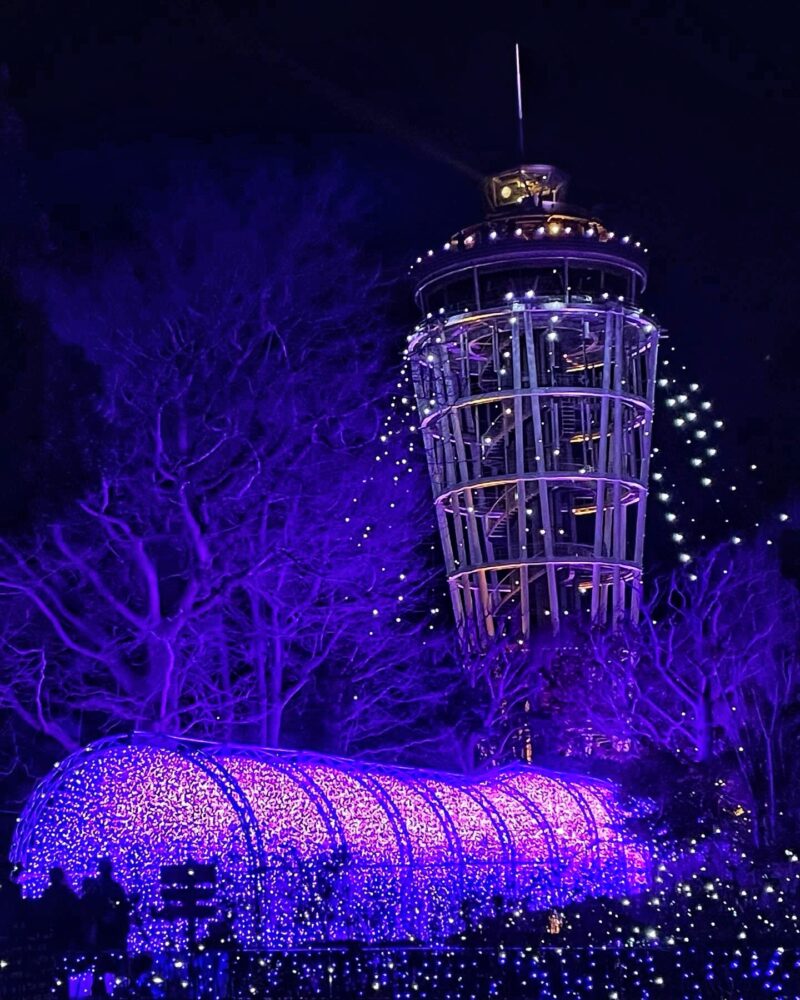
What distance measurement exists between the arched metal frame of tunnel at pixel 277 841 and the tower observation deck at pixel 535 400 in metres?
23.9

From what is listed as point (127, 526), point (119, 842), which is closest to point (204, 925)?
point (119, 842)

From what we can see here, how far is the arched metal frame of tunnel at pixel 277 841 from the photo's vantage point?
16828mm

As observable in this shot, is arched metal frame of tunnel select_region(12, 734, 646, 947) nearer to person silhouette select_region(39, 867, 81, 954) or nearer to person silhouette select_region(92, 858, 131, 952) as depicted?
person silhouette select_region(92, 858, 131, 952)

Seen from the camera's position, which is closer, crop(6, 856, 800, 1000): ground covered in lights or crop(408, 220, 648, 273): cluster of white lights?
crop(6, 856, 800, 1000): ground covered in lights

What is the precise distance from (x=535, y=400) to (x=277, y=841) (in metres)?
28.7

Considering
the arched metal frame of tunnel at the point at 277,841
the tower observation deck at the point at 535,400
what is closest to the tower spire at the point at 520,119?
the tower observation deck at the point at 535,400

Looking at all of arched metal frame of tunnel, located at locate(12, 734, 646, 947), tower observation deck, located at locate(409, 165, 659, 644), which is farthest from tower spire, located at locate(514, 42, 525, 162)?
arched metal frame of tunnel, located at locate(12, 734, 646, 947)

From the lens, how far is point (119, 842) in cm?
1689

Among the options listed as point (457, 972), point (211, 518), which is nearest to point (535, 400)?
point (211, 518)

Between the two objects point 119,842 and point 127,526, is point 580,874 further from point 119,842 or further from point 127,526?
point 127,526

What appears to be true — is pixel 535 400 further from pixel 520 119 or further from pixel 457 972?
pixel 457 972

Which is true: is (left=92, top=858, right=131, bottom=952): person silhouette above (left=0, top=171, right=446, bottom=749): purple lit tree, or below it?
below

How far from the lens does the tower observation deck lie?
147 ft

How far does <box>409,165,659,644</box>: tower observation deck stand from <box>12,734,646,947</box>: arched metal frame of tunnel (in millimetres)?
23883
